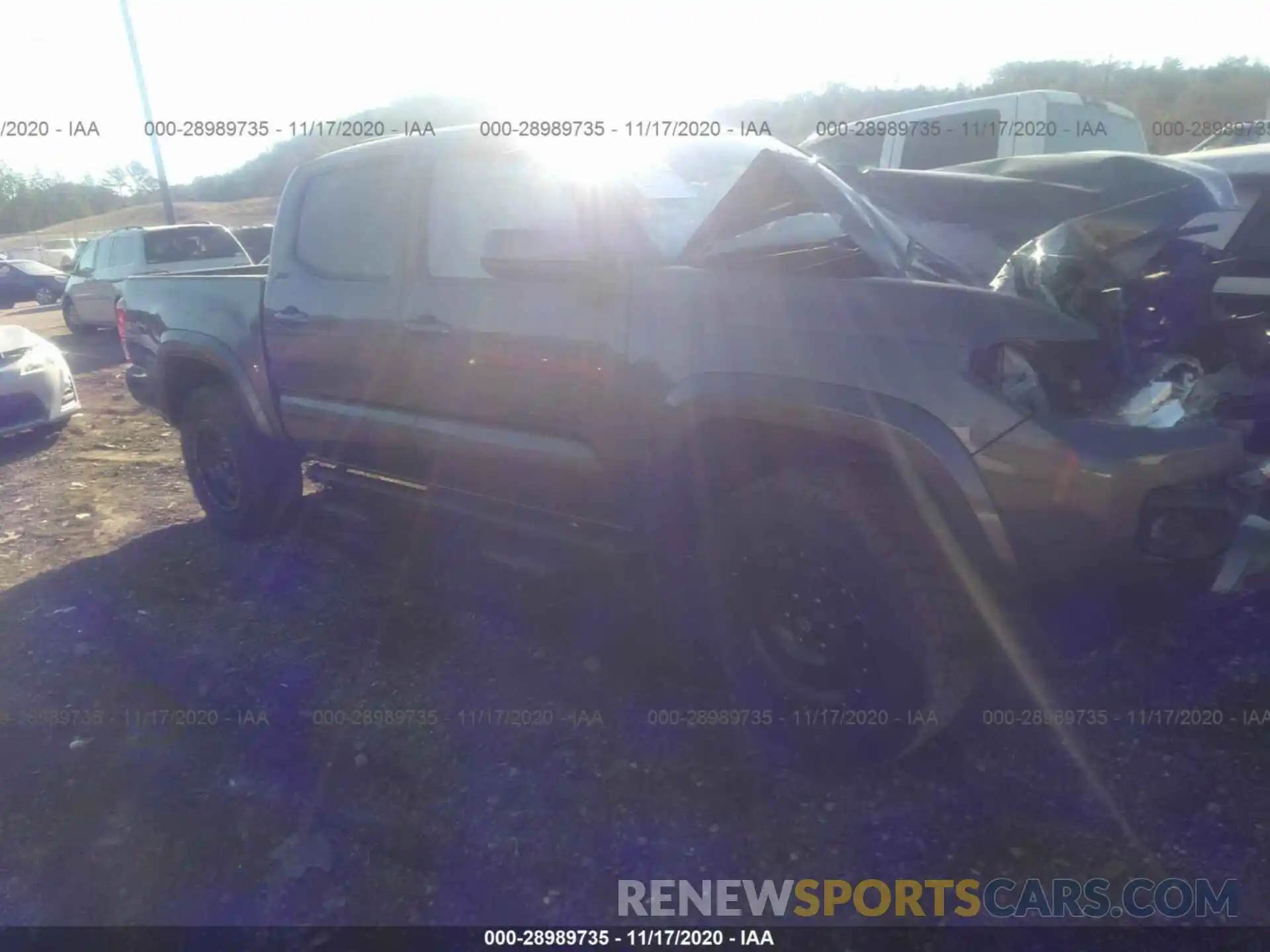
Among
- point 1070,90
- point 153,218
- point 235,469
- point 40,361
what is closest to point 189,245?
point 40,361

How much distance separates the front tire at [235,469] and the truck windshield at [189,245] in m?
10.6

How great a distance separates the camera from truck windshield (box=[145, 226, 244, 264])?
48.4ft

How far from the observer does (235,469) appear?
5.25 m

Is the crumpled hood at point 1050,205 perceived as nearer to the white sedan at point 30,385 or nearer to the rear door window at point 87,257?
the white sedan at point 30,385

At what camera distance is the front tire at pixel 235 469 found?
16.8 ft

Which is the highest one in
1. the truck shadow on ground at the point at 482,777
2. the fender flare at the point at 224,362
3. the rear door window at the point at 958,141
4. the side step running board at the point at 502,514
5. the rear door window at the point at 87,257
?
the rear door window at the point at 958,141

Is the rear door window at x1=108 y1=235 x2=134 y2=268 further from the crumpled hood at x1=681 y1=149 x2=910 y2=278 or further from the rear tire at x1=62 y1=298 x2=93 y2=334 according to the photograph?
the crumpled hood at x1=681 y1=149 x2=910 y2=278

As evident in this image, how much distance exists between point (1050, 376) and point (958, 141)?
6991 millimetres

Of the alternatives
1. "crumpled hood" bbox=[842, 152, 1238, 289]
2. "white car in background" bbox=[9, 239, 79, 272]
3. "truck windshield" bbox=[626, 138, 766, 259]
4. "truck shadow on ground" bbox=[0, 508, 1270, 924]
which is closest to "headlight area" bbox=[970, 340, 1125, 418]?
"crumpled hood" bbox=[842, 152, 1238, 289]

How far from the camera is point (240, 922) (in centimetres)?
262

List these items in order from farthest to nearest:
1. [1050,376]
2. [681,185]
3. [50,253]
Result: 1. [50,253]
2. [681,185]
3. [1050,376]

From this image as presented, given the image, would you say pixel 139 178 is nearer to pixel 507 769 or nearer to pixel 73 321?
pixel 73 321

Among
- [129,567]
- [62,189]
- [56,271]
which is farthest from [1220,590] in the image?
[62,189]

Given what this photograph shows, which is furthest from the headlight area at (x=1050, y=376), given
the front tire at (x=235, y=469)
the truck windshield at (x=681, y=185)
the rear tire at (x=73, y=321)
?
the rear tire at (x=73, y=321)
